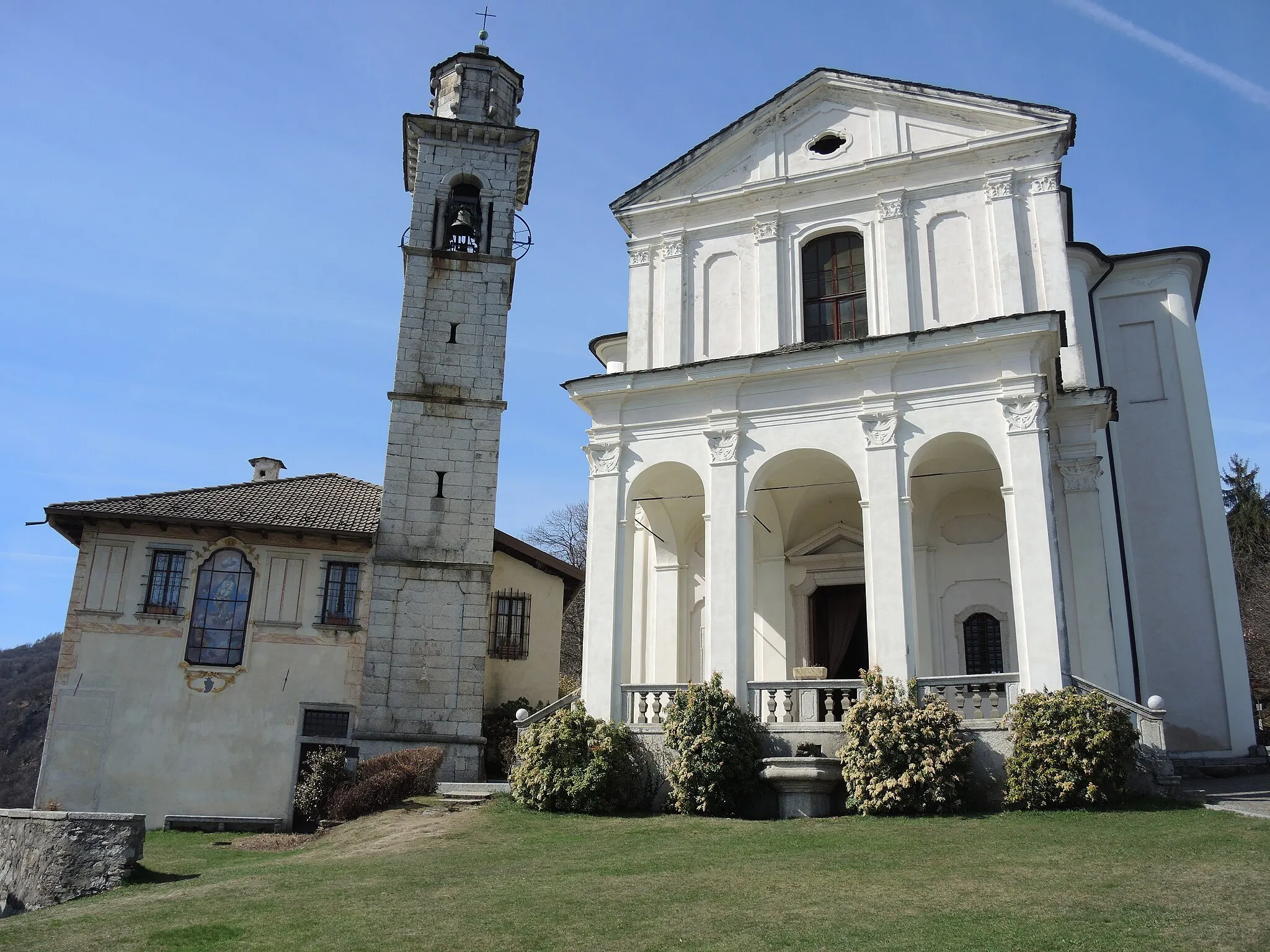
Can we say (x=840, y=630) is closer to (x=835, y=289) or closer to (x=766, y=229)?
(x=835, y=289)

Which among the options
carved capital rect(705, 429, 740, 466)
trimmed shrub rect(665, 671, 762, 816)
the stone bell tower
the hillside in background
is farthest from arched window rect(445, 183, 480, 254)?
the hillside in background

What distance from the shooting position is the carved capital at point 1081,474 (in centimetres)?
1728

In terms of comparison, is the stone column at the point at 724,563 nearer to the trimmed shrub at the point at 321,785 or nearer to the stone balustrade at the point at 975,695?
the stone balustrade at the point at 975,695

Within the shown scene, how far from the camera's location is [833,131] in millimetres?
19891

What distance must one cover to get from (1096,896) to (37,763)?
52.1 meters

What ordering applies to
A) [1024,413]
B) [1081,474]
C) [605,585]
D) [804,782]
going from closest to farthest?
[804,782] < [1024,413] < [605,585] < [1081,474]

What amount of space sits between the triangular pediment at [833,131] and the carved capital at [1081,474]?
6.00 metres

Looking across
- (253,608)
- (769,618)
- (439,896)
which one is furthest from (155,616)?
(439,896)

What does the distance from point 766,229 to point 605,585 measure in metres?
7.71

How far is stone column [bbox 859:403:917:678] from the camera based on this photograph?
15.0 metres

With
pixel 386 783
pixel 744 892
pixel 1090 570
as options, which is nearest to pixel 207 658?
pixel 386 783

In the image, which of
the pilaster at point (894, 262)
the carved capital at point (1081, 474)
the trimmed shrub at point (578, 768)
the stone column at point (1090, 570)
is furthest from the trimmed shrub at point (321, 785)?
the carved capital at point (1081, 474)

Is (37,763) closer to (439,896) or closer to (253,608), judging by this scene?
(253,608)

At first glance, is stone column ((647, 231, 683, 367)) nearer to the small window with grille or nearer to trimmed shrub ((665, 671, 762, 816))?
trimmed shrub ((665, 671, 762, 816))
